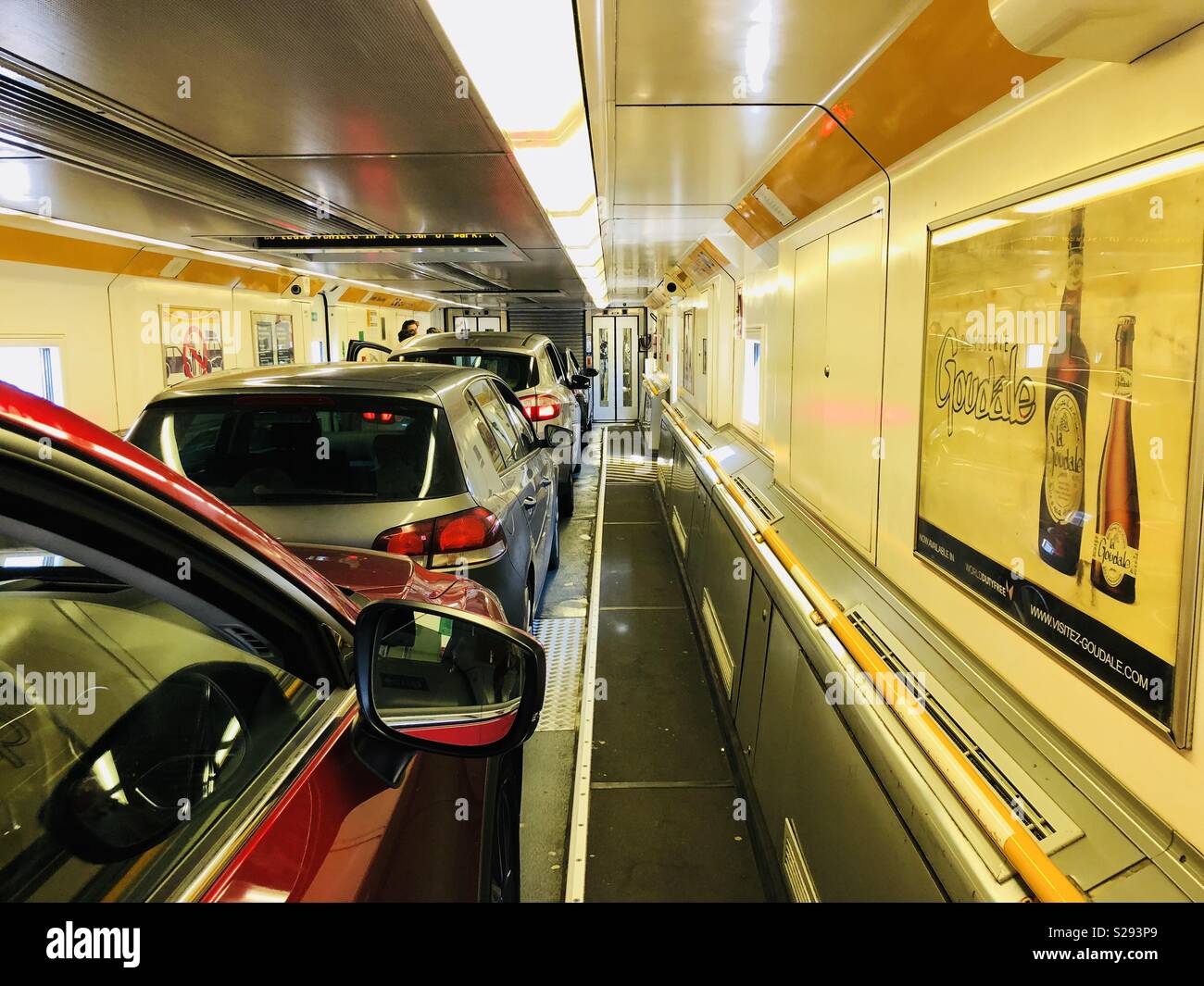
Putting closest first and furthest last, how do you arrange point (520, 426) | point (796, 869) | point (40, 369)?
point (796, 869)
point (520, 426)
point (40, 369)

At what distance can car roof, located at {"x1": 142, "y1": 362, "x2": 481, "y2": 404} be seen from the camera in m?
3.48

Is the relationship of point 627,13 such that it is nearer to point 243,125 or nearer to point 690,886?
point 243,125

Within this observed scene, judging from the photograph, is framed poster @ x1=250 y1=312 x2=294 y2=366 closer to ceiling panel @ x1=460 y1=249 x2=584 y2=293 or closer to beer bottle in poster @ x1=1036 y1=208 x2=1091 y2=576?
ceiling panel @ x1=460 y1=249 x2=584 y2=293

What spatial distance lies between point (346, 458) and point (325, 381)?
0.37 meters

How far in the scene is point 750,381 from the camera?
7223mm

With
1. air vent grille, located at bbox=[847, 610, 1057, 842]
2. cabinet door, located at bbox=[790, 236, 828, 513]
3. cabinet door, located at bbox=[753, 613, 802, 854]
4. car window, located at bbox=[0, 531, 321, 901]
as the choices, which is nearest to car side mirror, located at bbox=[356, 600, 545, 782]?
car window, located at bbox=[0, 531, 321, 901]

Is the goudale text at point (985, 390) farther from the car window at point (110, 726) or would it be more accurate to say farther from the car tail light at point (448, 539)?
the car tail light at point (448, 539)

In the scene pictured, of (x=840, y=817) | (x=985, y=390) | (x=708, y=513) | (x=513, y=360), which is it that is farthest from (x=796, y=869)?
(x=513, y=360)

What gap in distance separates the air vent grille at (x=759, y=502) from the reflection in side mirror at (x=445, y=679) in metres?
2.89

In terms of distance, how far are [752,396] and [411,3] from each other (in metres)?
5.51

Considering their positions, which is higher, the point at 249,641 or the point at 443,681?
the point at 249,641

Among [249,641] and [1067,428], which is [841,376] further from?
[249,641]

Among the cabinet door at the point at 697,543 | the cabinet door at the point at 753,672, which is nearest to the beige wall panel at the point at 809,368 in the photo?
the cabinet door at the point at 753,672

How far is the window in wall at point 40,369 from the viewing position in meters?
6.62
